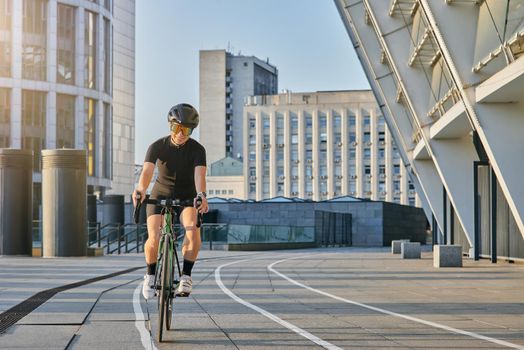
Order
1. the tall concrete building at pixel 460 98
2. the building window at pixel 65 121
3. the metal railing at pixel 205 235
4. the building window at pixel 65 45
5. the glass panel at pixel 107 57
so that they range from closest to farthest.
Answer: the tall concrete building at pixel 460 98, the metal railing at pixel 205 235, the building window at pixel 65 45, the building window at pixel 65 121, the glass panel at pixel 107 57

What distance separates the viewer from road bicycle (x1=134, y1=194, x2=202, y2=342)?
8.52m

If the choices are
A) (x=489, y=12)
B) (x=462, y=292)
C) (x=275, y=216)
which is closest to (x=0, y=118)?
(x=275, y=216)

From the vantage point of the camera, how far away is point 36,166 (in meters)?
80.3

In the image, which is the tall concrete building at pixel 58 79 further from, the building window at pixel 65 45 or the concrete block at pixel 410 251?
the concrete block at pixel 410 251

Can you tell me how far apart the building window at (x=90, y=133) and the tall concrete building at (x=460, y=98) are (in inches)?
1465

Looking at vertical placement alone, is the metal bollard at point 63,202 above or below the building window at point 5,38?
below

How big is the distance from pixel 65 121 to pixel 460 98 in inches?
2454

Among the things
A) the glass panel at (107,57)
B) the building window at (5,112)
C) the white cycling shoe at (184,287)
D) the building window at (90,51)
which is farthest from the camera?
the glass panel at (107,57)

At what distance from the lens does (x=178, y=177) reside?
9.25m

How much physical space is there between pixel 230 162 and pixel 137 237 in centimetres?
11852

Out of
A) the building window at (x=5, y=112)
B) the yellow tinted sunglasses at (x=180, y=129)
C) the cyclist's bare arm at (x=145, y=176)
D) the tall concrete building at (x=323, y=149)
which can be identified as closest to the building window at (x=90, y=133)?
Result: the building window at (x=5, y=112)

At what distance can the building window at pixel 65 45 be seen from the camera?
Answer: 83.8 meters

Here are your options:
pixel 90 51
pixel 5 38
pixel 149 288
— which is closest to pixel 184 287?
pixel 149 288

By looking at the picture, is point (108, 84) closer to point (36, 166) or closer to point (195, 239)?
point (36, 166)
